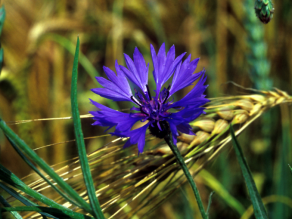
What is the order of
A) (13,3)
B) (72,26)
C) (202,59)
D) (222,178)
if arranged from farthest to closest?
(202,59), (13,3), (72,26), (222,178)

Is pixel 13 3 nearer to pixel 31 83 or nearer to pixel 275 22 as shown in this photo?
pixel 31 83

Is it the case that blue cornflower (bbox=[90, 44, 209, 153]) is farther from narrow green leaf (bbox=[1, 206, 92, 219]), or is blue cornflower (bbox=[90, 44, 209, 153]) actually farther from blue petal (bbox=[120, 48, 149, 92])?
narrow green leaf (bbox=[1, 206, 92, 219])

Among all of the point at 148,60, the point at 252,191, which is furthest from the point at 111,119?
the point at 148,60

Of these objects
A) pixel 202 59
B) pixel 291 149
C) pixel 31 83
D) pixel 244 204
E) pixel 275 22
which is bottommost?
pixel 244 204

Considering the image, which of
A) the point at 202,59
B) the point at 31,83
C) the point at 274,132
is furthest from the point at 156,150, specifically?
the point at 202,59

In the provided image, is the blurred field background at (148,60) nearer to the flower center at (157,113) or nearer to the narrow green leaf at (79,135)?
the flower center at (157,113)

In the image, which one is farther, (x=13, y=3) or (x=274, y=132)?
(x=13, y=3)
